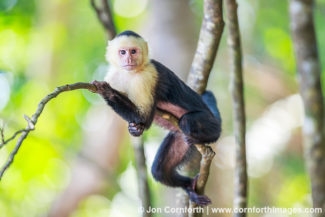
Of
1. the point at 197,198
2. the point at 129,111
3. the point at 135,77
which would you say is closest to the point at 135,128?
the point at 129,111

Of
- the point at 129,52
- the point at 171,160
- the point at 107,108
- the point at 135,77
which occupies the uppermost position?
the point at 107,108

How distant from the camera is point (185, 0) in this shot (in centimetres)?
505

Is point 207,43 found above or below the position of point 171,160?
above

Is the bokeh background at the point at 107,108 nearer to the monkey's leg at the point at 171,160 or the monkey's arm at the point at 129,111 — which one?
the monkey's leg at the point at 171,160

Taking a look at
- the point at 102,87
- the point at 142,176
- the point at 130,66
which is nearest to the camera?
the point at 102,87

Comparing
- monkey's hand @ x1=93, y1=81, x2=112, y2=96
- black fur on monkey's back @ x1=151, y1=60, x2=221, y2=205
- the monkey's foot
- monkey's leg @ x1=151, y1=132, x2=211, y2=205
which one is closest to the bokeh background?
monkey's leg @ x1=151, y1=132, x2=211, y2=205

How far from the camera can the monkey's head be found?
2676mm

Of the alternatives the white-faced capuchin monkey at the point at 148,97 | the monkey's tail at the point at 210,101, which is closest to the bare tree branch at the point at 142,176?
the white-faced capuchin monkey at the point at 148,97

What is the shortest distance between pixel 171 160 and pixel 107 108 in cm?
313

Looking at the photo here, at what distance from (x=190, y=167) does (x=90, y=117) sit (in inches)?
142

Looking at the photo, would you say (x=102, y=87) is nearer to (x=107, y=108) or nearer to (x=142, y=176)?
(x=142, y=176)

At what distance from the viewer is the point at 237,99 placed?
10.3ft

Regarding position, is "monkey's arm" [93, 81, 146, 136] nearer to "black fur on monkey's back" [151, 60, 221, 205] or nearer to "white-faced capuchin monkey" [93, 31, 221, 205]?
"white-faced capuchin monkey" [93, 31, 221, 205]

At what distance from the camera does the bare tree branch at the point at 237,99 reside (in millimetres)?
2969
